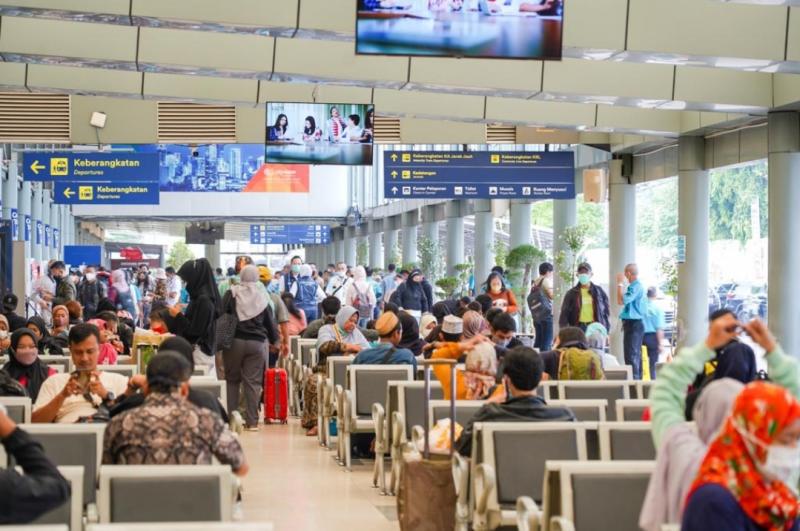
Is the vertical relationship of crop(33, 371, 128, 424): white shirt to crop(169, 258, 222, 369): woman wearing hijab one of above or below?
below

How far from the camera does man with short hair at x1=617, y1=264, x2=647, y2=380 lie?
2066cm

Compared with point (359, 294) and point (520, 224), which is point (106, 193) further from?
point (359, 294)

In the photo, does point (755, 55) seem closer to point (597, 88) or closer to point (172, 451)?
point (597, 88)

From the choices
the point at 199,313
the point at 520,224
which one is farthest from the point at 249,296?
the point at 520,224

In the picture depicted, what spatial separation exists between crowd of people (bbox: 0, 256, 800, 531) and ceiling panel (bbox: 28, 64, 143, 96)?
297 cm

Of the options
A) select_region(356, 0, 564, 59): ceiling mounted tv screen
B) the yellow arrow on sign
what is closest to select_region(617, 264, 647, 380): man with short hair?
select_region(356, 0, 564, 59): ceiling mounted tv screen

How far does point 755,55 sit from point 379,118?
12459mm

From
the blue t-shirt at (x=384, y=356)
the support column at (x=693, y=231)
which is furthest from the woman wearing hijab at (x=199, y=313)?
the support column at (x=693, y=231)

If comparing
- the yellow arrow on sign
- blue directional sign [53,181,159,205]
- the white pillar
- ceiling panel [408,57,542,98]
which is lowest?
the white pillar

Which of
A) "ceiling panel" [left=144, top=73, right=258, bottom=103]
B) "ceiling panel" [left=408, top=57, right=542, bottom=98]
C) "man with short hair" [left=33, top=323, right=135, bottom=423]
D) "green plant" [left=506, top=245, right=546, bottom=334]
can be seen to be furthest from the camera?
"green plant" [left=506, top=245, right=546, bottom=334]

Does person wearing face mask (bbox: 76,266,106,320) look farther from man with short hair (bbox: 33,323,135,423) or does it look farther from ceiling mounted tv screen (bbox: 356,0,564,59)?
man with short hair (bbox: 33,323,135,423)

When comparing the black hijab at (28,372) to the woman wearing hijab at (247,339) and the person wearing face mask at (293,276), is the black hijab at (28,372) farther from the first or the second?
the person wearing face mask at (293,276)

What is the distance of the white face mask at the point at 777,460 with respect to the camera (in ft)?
12.3

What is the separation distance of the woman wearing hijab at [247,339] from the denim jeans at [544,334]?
759 cm
